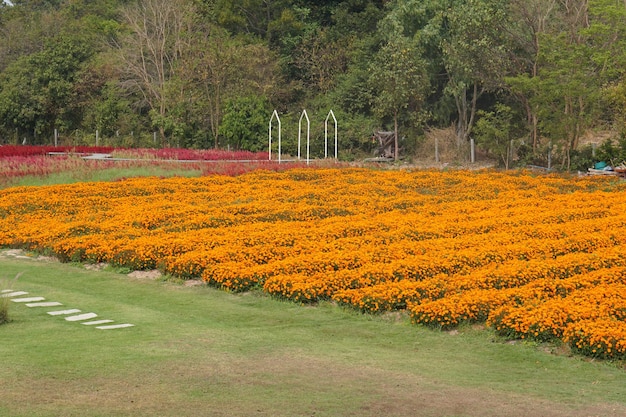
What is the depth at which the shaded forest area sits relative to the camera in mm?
36438

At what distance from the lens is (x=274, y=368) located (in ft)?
32.1

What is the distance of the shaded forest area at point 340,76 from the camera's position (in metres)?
36.4

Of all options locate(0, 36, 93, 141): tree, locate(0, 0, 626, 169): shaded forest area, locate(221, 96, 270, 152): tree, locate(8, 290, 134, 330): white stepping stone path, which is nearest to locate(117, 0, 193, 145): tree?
locate(0, 0, 626, 169): shaded forest area

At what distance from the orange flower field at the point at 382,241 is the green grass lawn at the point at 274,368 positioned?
0.57 meters

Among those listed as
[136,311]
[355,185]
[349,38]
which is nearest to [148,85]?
[349,38]

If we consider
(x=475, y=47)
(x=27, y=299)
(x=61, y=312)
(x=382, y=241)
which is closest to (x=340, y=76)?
(x=475, y=47)

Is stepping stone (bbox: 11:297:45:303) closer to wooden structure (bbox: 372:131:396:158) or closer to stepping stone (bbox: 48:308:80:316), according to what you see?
stepping stone (bbox: 48:308:80:316)

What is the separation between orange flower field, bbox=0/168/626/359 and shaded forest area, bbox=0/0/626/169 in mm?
9366

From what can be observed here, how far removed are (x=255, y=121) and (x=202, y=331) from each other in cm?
3457

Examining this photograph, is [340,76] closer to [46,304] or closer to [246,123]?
[246,123]

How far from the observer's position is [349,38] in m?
50.4

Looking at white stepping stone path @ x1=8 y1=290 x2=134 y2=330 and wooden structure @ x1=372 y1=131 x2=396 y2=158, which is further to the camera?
wooden structure @ x1=372 y1=131 x2=396 y2=158

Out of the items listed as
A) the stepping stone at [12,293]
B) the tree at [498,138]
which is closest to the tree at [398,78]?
the tree at [498,138]

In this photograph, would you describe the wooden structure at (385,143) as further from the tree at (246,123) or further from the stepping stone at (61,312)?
the stepping stone at (61,312)
